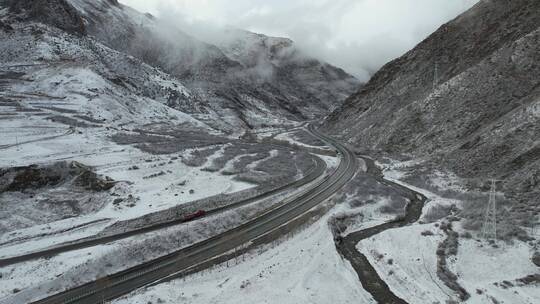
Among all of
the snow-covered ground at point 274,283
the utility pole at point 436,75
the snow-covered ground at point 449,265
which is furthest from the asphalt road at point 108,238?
the utility pole at point 436,75

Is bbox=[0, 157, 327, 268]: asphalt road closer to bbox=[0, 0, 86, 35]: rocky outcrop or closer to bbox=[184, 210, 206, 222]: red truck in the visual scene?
bbox=[184, 210, 206, 222]: red truck

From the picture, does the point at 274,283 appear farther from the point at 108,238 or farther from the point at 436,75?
the point at 436,75

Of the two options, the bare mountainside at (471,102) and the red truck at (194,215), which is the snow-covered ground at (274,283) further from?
the bare mountainside at (471,102)

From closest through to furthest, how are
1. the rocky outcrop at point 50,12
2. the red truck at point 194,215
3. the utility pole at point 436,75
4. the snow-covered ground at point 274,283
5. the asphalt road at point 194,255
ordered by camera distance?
1. the snow-covered ground at point 274,283
2. the asphalt road at point 194,255
3. the red truck at point 194,215
4. the utility pole at point 436,75
5. the rocky outcrop at point 50,12

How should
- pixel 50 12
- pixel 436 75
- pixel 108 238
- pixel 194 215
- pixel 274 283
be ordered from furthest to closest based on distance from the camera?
1. pixel 50 12
2. pixel 436 75
3. pixel 194 215
4. pixel 108 238
5. pixel 274 283

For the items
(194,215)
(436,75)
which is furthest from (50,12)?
(194,215)

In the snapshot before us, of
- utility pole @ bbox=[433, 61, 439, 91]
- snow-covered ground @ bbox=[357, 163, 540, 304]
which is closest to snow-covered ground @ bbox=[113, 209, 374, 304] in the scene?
snow-covered ground @ bbox=[357, 163, 540, 304]

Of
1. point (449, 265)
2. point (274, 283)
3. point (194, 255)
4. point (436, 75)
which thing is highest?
point (436, 75)
